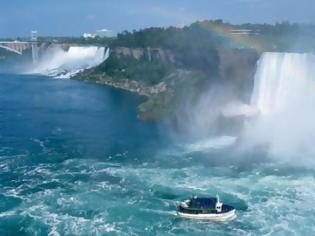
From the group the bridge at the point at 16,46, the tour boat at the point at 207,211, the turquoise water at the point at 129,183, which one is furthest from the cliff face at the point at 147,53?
Result: the bridge at the point at 16,46

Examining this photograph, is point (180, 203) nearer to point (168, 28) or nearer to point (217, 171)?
point (217, 171)

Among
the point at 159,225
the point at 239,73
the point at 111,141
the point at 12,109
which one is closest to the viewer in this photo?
the point at 159,225

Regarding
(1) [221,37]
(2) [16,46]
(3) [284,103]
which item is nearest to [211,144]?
(3) [284,103]

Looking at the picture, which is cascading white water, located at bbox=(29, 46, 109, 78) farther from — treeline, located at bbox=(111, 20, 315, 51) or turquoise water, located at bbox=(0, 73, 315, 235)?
turquoise water, located at bbox=(0, 73, 315, 235)

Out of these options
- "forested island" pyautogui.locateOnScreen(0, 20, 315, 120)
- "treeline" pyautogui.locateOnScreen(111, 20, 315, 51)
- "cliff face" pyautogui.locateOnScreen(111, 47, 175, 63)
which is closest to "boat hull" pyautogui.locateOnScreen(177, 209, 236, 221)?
"forested island" pyautogui.locateOnScreen(0, 20, 315, 120)

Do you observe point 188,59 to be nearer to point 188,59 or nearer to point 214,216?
point 188,59

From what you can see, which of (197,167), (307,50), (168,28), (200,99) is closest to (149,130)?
(200,99)
